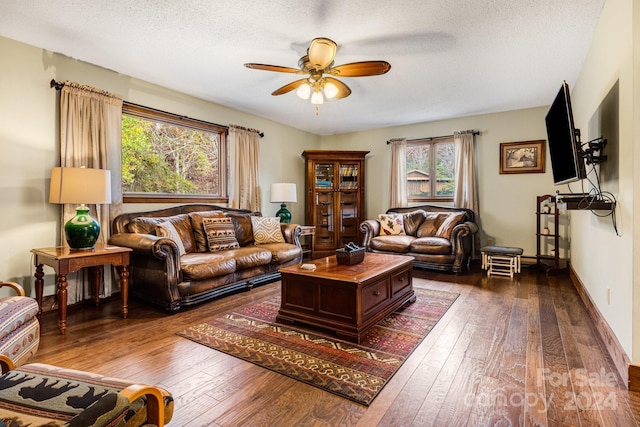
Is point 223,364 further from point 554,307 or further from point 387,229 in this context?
point 387,229

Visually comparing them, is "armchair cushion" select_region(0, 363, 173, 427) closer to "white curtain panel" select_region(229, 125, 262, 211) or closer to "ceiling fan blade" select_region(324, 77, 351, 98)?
"ceiling fan blade" select_region(324, 77, 351, 98)

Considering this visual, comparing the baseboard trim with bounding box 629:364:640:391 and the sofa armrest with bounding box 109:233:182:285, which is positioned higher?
the sofa armrest with bounding box 109:233:182:285

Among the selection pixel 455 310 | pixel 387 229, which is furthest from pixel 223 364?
pixel 387 229

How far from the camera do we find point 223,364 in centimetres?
210

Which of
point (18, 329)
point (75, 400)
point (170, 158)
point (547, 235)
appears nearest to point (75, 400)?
point (75, 400)

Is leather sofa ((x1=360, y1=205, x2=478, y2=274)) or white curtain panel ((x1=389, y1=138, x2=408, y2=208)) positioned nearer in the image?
leather sofa ((x1=360, y1=205, x2=478, y2=274))

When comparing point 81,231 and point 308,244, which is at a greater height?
point 81,231

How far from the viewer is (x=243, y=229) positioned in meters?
4.65

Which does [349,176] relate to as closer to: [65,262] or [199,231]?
[199,231]

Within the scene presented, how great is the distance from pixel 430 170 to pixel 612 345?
4.28m

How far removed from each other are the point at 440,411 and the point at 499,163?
4.86m

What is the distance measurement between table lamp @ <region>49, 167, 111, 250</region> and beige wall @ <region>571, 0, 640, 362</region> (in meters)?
4.04

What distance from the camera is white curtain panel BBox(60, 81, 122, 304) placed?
3238 mm

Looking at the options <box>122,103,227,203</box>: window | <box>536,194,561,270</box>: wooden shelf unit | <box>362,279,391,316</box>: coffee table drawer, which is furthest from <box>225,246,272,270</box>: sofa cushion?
<box>536,194,561,270</box>: wooden shelf unit
